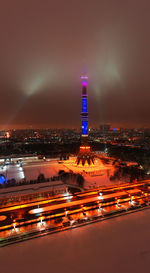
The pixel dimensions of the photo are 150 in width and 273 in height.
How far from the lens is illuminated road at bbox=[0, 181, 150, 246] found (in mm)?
8406

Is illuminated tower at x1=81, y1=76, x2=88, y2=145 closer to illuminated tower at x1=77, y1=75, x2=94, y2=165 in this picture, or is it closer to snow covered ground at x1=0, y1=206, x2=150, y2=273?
illuminated tower at x1=77, y1=75, x2=94, y2=165

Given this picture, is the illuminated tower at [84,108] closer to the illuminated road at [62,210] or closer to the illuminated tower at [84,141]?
the illuminated tower at [84,141]

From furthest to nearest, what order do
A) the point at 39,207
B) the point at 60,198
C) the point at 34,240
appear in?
1. the point at 60,198
2. the point at 39,207
3. the point at 34,240

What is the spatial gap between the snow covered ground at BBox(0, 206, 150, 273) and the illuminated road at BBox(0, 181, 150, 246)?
66 centimetres

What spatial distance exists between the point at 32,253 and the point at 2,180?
13.7 m

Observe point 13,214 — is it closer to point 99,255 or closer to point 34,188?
point 34,188

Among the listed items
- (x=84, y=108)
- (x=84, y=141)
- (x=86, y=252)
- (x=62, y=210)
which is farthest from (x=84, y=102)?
(x=86, y=252)

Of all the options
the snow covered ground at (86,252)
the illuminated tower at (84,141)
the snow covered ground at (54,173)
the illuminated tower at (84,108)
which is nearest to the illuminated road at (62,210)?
the snow covered ground at (86,252)

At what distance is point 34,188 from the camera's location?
567 inches

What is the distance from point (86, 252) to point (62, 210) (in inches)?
159

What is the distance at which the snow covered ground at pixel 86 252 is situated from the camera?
5.85 meters

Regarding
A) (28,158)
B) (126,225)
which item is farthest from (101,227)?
(28,158)

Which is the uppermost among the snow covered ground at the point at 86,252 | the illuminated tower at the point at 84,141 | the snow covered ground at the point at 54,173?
the illuminated tower at the point at 84,141

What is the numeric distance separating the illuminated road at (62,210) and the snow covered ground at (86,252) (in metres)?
0.66
